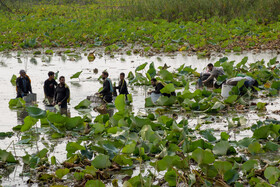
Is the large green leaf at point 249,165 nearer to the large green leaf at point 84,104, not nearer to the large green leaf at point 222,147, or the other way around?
the large green leaf at point 222,147

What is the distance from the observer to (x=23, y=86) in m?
11.3

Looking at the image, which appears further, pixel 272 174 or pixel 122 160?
pixel 122 160

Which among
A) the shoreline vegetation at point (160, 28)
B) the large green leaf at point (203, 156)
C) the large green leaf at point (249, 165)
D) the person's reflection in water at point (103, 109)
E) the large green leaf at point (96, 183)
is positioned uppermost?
the shoreline vegetation at point (160, 28)

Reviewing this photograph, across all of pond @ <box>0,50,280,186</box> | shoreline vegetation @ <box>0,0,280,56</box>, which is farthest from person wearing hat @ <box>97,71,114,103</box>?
shoreline vegetation @ <box>0,0,280,56</box>

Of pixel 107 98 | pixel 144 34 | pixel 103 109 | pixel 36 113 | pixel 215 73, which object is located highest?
pixel 144 34

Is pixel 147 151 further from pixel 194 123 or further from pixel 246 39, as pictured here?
pixel 246 39

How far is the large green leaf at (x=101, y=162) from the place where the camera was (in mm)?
6359

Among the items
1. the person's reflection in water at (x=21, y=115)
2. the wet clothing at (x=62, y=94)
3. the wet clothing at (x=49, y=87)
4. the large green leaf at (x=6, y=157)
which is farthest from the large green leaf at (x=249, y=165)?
the wet clothing at (x=49, y=87)

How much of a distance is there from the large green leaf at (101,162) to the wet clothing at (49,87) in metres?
5.17

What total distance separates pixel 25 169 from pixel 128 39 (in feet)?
50.7

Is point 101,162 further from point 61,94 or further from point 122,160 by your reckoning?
point 61,94

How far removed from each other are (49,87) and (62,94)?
839mm

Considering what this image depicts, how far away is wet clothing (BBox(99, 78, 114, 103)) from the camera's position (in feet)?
36.4

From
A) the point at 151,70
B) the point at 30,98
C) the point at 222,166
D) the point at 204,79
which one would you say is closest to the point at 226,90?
the point at 204,79
